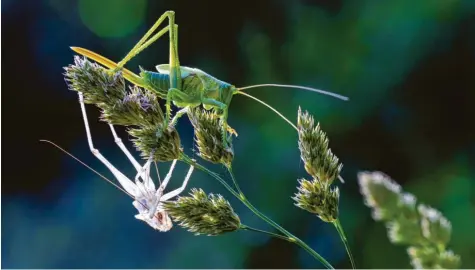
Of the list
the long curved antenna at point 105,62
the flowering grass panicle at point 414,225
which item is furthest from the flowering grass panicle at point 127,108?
the flowering grass panicle at point 414,225

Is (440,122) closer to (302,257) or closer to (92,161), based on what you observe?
(302,257)

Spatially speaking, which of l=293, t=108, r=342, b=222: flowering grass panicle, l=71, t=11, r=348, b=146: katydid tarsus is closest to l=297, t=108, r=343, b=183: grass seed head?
l=293, t=108, r=342, b=222: flowering grass panicle

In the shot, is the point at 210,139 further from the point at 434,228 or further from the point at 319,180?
the point at 434,228

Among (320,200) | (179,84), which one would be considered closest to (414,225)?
(320,200)

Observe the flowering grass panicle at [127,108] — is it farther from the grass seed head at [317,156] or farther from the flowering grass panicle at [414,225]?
the flowering grass panicle at [414,225]

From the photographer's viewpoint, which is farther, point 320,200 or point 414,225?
point 320,200

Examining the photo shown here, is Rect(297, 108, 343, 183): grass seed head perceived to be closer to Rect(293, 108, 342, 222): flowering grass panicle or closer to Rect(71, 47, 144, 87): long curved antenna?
Rect(293, 108, 342, 222): flowering grass panicle

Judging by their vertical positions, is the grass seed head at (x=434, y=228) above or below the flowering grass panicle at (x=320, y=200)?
below

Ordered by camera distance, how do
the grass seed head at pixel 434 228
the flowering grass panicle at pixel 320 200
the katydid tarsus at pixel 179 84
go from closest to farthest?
the grass seed head at pixel 434 228 < the flowering grass panicle at pixel 320 200 < the katydid tarsus at pixel 179 84
